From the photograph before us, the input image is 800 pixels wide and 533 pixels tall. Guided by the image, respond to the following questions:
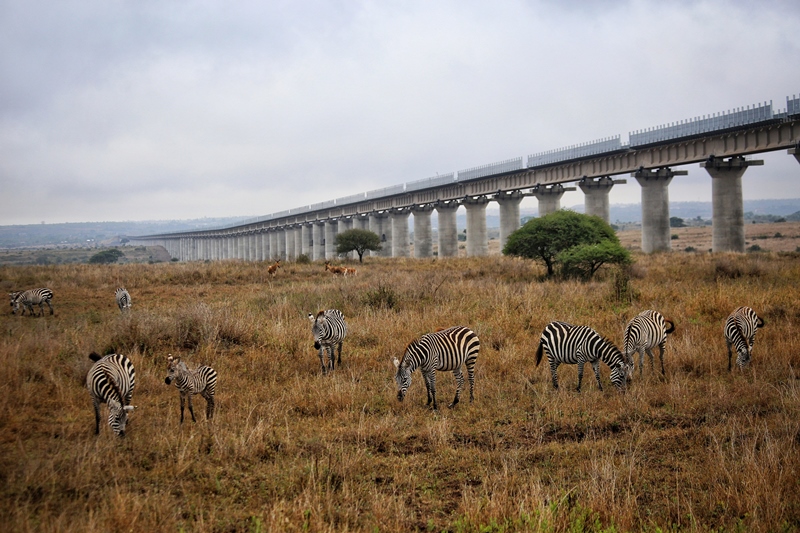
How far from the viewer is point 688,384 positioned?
10.8 m

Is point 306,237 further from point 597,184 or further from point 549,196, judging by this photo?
point 597,184

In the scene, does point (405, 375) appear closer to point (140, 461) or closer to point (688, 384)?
point (140, 461)

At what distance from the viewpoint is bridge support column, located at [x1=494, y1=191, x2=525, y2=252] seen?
208ft

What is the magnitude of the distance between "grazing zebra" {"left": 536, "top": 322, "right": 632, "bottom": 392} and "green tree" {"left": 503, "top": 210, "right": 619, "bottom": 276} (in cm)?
2130

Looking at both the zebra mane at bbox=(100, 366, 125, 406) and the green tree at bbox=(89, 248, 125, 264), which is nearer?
the zebra mane at bbox=(100, 366, 125, 406)

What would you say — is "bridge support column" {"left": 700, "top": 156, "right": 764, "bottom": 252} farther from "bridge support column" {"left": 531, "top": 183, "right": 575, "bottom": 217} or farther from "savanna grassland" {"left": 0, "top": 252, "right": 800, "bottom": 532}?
"savanna grassland" {"left": 0, "top": 252, "right": 800, "bottom": 532}

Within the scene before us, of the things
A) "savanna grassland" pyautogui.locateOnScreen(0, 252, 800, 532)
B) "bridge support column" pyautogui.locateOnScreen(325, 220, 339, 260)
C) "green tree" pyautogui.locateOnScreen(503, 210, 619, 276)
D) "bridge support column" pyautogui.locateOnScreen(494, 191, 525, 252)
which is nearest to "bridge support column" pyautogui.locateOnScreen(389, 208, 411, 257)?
"bridge support column" pyautogui.locateOnScreen(494, 191, 525, 252)

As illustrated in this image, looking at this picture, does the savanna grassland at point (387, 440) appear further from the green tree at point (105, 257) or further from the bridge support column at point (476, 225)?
the green tree at point (105, 257)

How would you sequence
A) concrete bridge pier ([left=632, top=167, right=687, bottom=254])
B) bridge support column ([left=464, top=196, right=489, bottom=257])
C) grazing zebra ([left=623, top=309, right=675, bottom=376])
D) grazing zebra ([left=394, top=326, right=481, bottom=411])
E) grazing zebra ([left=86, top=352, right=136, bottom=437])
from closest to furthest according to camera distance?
grazing zebra ([left=86, top=352, right=136, bottom=437]), grazing zebra ([left=394, top=326, right=481, bottom=411]), grazing zebra ([left=623, top=309, right=675, bottom=376]), concrete bridge pier ([left=632, top=167, right=687, bottom=254]), bridge support column ([left=464, top=196, right=489, bottom=257])

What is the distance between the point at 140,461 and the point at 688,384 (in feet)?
29.6

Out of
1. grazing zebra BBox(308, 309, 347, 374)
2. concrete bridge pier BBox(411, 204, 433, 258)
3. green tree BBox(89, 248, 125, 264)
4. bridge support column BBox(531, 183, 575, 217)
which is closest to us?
grazing zebra BBox(308, 309, 347, 374)

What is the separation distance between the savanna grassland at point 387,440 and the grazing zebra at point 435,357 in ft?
→ 1.33

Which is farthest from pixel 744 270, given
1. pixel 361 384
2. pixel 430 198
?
pixel 430 198

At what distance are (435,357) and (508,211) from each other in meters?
56.0
